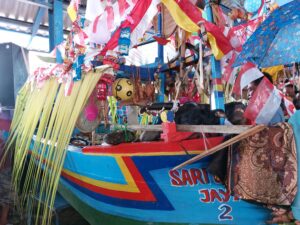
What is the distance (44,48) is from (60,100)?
5.90 meters

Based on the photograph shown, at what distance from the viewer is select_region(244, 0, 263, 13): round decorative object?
2.82 m

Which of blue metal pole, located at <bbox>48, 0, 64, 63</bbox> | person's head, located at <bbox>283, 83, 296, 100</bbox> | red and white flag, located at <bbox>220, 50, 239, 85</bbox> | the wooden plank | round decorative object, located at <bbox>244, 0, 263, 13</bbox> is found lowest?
the wooden plank

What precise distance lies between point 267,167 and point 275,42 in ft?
3.41

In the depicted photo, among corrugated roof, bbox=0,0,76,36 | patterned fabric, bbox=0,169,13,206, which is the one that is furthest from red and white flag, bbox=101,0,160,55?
corrugated roof, bbox=0,0,76,36

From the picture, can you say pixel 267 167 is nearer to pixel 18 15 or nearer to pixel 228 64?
pixel 228 64

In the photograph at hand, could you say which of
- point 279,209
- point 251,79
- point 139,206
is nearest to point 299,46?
point 251,79

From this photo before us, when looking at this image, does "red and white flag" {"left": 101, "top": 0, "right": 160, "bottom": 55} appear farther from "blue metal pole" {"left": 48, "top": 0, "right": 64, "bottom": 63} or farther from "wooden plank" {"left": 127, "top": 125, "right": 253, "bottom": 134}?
"blue metal pole" {"left": 48, "top": 0, "right": 64, "bottom": 63}

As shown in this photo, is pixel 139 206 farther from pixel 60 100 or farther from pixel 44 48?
pixel 44 48

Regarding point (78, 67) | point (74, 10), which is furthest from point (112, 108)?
point (74, 10)

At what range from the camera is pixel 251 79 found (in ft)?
5.27

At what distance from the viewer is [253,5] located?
113 inches

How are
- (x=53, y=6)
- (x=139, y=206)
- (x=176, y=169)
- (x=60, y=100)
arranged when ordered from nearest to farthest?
(x=176, y=169), (x=139, y=206), (x=60, y=100), (x=53, y=6)

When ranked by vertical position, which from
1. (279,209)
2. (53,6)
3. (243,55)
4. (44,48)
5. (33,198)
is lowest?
(33,198)

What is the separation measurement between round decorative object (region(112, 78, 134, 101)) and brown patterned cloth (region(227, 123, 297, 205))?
1.31 meters
